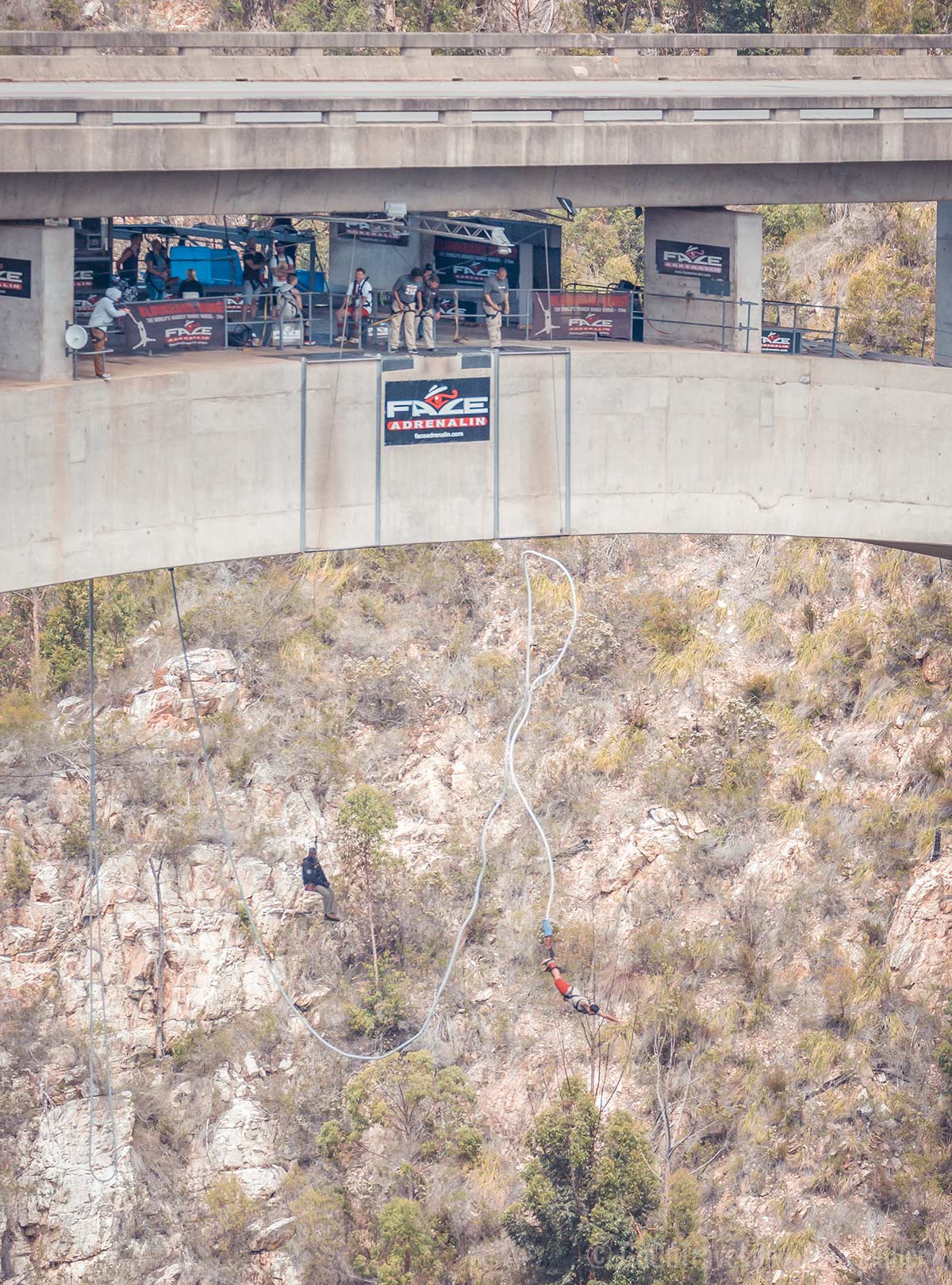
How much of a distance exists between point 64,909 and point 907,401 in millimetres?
22671

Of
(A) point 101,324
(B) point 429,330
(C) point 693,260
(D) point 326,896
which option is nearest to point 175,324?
(A) point 101,324

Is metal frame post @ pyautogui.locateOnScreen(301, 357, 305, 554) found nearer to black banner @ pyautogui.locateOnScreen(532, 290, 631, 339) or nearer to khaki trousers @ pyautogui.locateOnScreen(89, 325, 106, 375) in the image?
khaki trousers @ pyautogui.locateOnScreen(89, 325, 106, 375)

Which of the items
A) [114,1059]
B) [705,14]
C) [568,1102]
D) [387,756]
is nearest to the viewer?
[568,1102]

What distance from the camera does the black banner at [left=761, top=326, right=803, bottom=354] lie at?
34219 mm

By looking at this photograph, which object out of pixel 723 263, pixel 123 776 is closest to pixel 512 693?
pixel 123 776

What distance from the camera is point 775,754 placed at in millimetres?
46250

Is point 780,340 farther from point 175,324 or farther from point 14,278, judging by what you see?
point 14,278

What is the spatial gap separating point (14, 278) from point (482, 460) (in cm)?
771

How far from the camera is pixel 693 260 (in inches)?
1331

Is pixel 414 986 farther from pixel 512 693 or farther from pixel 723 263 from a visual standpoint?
pixel 723 263

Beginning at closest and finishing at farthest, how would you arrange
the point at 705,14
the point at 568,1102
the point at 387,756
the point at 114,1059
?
1. the point at 568,1102
2. the point at 114,1059
3. the point at 387,756
4. the point at 705,14

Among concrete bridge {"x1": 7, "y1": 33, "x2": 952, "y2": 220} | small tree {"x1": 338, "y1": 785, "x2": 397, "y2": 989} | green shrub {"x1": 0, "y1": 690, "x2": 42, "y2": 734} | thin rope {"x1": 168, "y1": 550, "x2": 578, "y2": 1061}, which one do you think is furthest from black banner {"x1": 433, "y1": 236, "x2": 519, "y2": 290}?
green shrub {"x1": 0, "y1": 690, "x2": 42, "y2": 734}

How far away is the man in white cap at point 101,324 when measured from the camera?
2862 centimetres

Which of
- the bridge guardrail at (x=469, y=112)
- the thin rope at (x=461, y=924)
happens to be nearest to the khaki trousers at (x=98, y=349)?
the bridge guardrail at (x=469, y=112)
